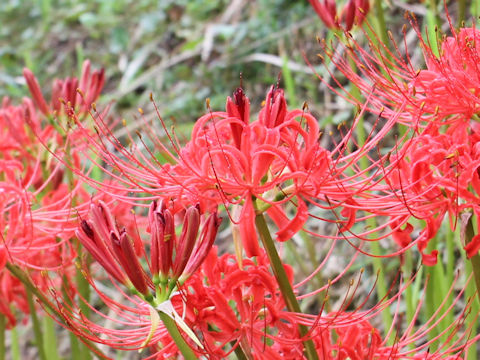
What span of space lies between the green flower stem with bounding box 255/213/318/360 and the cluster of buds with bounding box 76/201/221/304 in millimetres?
79

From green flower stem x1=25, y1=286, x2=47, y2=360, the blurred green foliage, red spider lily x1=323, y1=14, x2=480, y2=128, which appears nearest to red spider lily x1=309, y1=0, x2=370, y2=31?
red spider lily x1=323, y1=14, x2=480, y2=128

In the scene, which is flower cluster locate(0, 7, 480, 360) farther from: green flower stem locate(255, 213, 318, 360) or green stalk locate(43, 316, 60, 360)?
green stalk locate(43, 316, 60, 360)

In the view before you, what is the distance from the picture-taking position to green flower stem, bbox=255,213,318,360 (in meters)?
1.05

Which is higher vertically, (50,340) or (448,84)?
(448,84)

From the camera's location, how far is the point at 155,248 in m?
0.99

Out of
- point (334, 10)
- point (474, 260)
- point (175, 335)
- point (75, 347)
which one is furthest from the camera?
point (334, 10)

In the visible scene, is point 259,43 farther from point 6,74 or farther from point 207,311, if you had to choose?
point 207,311

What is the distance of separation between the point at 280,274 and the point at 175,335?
0.17 meters

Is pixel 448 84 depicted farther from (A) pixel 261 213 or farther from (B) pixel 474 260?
(A) pixel 261 213

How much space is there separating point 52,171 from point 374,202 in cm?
89

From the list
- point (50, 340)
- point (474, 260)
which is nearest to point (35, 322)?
point (50, 340)

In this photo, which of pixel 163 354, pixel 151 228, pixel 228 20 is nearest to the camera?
pixel 151 228

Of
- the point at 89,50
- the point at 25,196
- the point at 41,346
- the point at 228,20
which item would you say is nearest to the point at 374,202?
the point at 25,196

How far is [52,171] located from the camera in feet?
5.85
